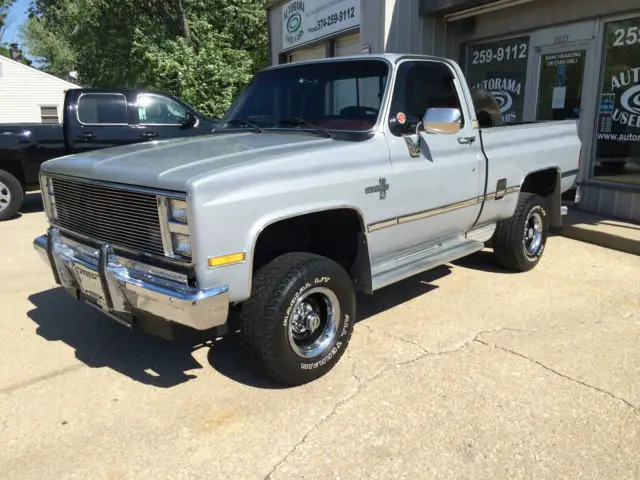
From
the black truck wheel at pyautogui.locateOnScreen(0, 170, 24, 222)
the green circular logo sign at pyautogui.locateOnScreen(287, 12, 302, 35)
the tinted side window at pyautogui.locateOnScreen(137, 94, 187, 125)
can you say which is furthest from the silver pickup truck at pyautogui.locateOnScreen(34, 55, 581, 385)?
the green circular logo sign at pyautogui.locateOnScreen(287, 12, 302, 35)

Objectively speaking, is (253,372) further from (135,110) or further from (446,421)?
(135,110)

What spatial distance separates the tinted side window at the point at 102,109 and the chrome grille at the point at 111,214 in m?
5.52

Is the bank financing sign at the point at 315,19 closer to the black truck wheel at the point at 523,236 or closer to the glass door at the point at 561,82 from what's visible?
the glass door at the point at 561,82

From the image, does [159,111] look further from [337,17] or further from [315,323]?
[315,323]

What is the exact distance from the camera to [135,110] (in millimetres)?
9102

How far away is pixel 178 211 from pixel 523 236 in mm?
3658

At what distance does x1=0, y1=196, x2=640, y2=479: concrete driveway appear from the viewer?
106 inches

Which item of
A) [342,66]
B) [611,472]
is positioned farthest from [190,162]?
[611,472]

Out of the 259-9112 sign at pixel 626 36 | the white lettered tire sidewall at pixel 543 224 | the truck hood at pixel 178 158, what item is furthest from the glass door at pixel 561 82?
the truck hood at pixel 178 158

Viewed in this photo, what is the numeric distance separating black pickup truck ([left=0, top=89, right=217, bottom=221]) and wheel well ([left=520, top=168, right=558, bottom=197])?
4.84m

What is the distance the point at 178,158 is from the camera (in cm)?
332

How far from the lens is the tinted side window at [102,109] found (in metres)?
8.83

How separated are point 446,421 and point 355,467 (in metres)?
0.64

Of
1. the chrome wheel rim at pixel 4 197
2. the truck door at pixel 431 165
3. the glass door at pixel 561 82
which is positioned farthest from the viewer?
the chrome wheel rim at pixel 4 197
